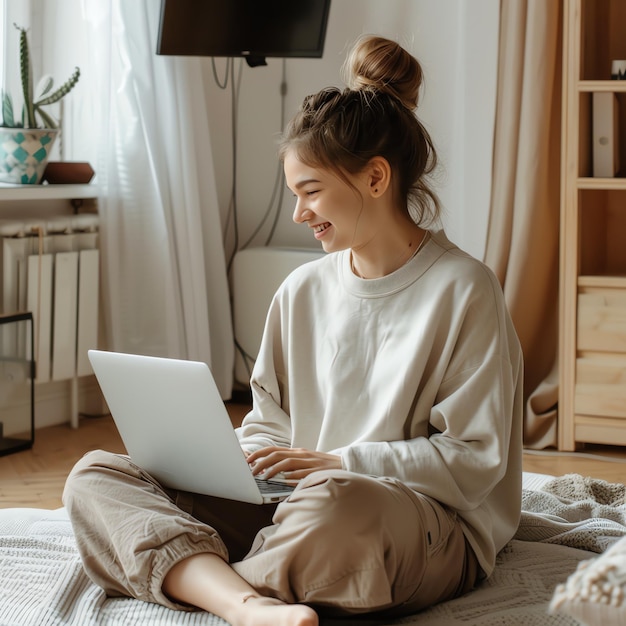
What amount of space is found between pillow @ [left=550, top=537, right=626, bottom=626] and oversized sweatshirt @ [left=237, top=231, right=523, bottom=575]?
0.61m

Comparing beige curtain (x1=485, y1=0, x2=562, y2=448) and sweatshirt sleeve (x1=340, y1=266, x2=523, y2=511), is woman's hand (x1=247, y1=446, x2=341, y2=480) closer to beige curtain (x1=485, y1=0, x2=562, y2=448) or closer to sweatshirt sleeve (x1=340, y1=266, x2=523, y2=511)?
sweatshirt sleeve (x1=340, y1=266, x2=523, y2=511)

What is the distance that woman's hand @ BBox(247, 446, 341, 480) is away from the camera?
145cm

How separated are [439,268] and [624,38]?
1.89m

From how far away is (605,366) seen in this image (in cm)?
293

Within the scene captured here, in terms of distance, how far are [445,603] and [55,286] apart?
6.35 feet

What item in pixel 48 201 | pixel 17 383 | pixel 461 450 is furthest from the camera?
pixel 48 201

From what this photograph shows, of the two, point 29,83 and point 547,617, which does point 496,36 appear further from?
point 547,617

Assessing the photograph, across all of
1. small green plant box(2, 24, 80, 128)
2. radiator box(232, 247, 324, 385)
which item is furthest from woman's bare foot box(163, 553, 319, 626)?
radiator box(232, 247, 324, 385)

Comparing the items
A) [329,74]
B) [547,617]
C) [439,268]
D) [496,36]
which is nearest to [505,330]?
[439,268]

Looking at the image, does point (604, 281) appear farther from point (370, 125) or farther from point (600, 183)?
point (370, 125)

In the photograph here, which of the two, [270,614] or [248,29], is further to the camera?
[248,29]

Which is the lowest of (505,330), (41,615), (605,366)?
(41,615)

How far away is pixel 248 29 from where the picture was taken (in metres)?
3.10

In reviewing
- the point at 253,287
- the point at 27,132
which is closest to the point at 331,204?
the point at 27,132
